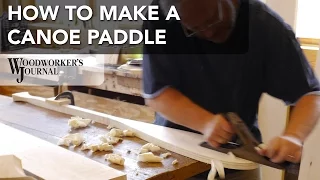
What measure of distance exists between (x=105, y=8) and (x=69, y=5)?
0.86 feet

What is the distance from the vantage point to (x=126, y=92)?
183cm

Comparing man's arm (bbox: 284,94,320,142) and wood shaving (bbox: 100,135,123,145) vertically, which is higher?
man's arm (bbox: 284,94,320,142)

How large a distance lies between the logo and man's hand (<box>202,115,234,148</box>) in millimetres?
1317

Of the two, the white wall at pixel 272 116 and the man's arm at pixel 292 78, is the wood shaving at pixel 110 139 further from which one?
the white wall at pixel 272 116

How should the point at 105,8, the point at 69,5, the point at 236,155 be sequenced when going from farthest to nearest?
the point at 69,5
the point at 105,8
the point at 236,155

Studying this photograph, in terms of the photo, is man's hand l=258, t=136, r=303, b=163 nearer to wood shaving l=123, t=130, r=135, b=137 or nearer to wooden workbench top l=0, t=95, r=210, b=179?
wooden workbench top l=0, t=95, r=210, b=179

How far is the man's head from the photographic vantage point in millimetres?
806

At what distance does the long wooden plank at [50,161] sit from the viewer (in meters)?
0.65

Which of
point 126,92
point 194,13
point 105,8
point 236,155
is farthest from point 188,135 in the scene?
point 105,8

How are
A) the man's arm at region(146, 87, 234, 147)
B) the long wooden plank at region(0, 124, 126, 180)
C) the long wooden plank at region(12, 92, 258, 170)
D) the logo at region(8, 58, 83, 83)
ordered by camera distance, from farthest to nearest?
the logo at region(8, 58, 83, 83), the man's arm at region(146, 87, 234, 147), the long wooden plank at region(12, 92, 258, 170), the long wooden plank at region(0, 124, 126, 180)

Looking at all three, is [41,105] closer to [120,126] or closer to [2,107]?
[2,107]

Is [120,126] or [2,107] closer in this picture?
[120,126]

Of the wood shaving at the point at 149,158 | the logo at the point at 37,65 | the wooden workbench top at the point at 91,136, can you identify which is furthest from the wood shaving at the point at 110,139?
the logo at the point at 37,65

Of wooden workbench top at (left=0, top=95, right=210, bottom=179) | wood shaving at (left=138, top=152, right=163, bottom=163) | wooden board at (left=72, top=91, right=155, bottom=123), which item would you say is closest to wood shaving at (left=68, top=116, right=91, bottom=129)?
wooden workbench top at (left=0, top=95, right=210, bottom=179)
